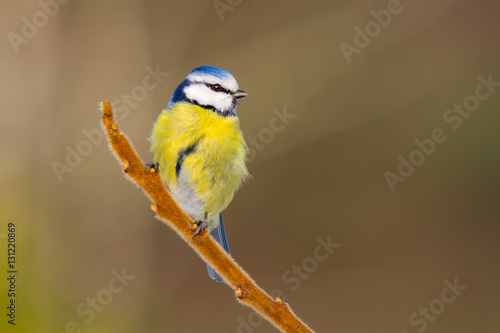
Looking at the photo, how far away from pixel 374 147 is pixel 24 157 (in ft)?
5.85

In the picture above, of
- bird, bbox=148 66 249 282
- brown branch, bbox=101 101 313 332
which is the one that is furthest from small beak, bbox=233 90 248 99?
brown branch, bbox=101 101 313 332

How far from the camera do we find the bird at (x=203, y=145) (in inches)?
61.7

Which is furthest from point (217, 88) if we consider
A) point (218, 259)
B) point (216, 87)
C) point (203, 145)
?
point (218, 259)

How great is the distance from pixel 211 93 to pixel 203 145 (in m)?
0.18

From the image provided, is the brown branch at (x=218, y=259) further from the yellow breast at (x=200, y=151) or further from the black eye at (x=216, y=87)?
the black eye at (x=216, y=87)

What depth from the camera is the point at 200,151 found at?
159 cm

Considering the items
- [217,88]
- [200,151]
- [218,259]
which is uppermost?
[217,88]

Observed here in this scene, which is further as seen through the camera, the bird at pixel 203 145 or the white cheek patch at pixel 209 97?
the white cheek patch at pixel 209 97

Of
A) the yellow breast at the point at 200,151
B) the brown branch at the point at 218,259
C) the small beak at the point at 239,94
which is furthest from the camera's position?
the small beak at the point at 239,94

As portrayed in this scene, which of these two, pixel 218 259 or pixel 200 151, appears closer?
pixel 218 259

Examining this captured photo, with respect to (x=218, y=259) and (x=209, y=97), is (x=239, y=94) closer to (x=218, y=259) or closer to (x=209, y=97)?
(x=209, y=97)

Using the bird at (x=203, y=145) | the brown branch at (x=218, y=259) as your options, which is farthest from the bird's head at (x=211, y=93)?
the brown branch at (x=218, y=259)

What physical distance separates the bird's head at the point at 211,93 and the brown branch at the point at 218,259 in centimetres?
74

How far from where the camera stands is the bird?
157 centimetres
